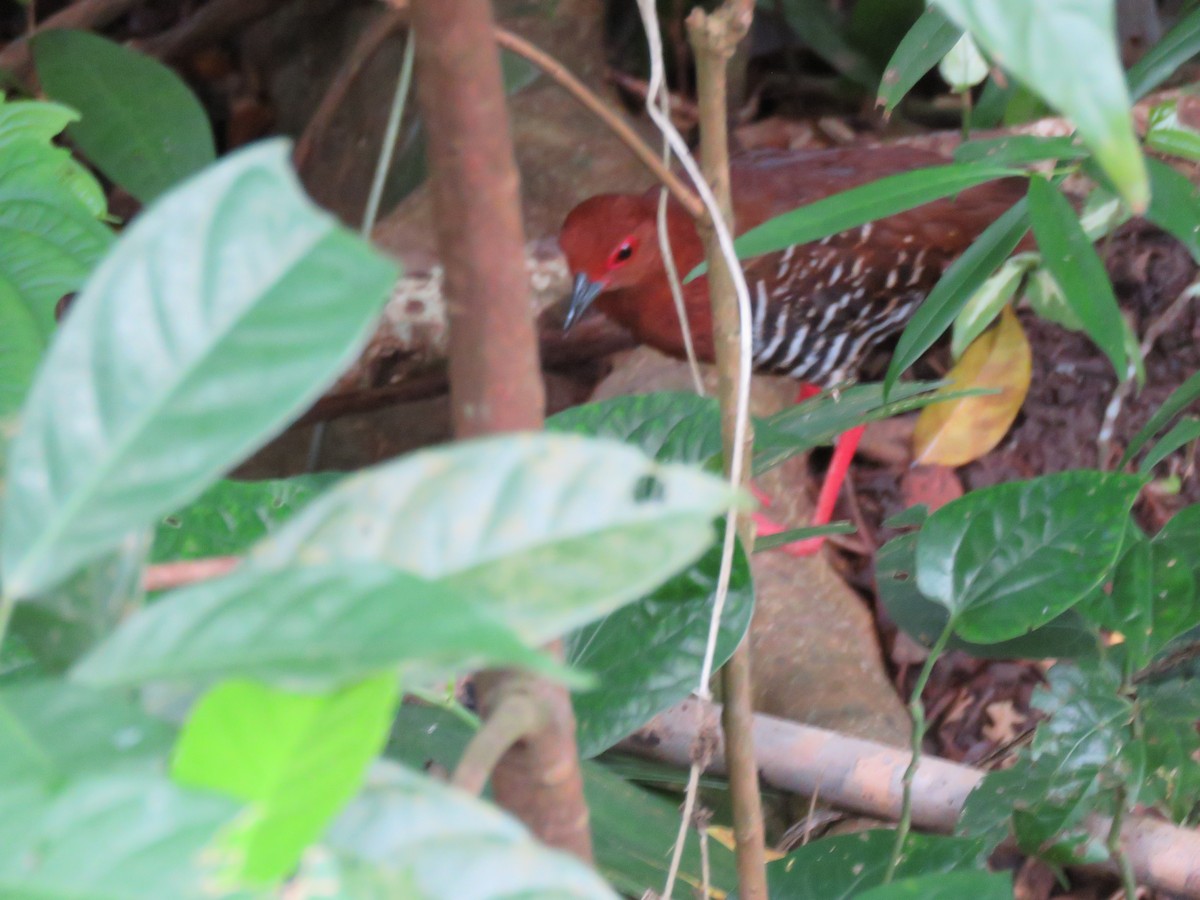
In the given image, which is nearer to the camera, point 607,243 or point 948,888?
point 948,888

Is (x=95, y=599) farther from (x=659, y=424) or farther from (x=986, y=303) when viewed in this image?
(x=986, y=303)

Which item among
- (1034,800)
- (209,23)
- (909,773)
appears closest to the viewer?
(909,773)

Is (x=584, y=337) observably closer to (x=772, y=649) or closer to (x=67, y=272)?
(x=772, y=649)

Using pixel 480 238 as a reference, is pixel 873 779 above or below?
below

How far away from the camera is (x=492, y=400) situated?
486mm

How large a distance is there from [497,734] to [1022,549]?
2.24 feet

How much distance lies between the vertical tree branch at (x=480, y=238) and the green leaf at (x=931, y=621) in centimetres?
73

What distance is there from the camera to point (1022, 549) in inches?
38.8

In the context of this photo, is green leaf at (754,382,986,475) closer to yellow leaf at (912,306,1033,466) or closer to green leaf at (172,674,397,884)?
green leaf at (172,674,397,884)

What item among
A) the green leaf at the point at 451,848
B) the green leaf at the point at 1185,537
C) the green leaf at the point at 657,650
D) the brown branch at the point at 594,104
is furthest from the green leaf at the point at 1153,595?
Answer: the green leaf at the point at 451,848

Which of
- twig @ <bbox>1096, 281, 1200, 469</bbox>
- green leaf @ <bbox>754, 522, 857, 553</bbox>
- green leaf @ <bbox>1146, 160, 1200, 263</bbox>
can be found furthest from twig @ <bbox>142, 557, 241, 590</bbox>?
twig @ <bbox>1096, 281, 1200, 469</bbox>

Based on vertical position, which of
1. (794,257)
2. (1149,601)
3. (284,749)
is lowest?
(1149,601)

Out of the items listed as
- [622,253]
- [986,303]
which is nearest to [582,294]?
[622,253]

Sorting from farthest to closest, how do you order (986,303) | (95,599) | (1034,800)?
(986,303) < (1034,800) < (95,599)
